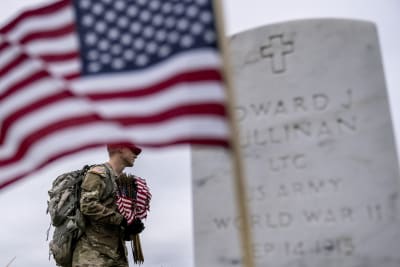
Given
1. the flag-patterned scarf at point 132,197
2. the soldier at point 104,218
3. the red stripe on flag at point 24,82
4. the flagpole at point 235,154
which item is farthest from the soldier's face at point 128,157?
the flagpole at point 235,154

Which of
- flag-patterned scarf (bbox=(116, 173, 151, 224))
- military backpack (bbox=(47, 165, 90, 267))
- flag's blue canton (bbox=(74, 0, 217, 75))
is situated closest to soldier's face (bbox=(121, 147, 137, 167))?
flag-patterned scarf (bbox=(116, 173, 151, 224))

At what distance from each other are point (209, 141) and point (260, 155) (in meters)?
1.24

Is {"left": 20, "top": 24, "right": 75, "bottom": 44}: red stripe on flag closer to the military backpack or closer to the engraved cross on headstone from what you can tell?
the engraved cross on headstone

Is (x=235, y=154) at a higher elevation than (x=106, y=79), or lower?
lower

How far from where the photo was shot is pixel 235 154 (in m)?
2.97

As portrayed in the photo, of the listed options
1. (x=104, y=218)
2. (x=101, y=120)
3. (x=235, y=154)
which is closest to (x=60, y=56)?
(x=101, y=120)

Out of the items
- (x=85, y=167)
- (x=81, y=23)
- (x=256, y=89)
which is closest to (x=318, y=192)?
(x=256, y=89)

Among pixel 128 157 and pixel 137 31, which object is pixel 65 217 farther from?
pixel 137 31

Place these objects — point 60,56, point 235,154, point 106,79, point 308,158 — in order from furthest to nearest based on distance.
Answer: point 308,158, point 60,56, point 106,79, point 235,154

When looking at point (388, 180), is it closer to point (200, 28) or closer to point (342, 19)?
point (342, 19)

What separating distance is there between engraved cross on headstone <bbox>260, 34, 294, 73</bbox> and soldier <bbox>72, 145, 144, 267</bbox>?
5.32 feet

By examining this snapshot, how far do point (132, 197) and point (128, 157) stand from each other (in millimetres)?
340

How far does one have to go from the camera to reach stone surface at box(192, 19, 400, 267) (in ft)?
12.8

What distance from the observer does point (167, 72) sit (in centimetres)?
312
